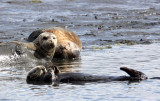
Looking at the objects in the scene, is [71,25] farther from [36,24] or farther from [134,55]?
[134,55]

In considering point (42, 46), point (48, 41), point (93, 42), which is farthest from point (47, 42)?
point (93, 42)

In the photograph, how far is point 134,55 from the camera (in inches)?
503

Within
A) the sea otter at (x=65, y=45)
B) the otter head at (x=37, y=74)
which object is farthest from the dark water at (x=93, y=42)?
the sea otter at (x=65, y=45)

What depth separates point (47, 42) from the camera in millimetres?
12047

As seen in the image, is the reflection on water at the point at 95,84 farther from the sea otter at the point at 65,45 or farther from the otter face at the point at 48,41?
the otter face at the point at 48,41

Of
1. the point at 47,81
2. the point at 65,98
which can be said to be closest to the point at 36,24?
the point at 47,81

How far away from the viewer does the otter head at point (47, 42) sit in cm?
1196

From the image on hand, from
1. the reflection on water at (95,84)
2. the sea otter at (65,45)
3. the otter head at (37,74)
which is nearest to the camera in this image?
the reflection on water at (95,84)

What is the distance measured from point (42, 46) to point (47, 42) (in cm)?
23

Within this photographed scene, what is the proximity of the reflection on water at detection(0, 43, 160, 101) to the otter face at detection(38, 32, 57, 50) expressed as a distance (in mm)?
467

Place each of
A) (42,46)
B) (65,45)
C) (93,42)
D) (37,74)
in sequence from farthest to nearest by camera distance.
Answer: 1. (93,42)
2. (65,45)
3. (42,46)
4. (37,74)

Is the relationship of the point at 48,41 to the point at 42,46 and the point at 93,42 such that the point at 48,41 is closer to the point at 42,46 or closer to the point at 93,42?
the point at 42,46

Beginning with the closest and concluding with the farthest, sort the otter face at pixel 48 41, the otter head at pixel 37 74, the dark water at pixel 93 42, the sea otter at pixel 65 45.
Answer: the dark water at pixel 93 42, the otter head at pixel 37 74, the otter face at pixel 48 41, the sea otter at pixel 65 45

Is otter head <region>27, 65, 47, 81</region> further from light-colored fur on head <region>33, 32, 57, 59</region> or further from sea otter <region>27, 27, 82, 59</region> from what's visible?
sea otter <region>27, 27, 82, 59</region>
